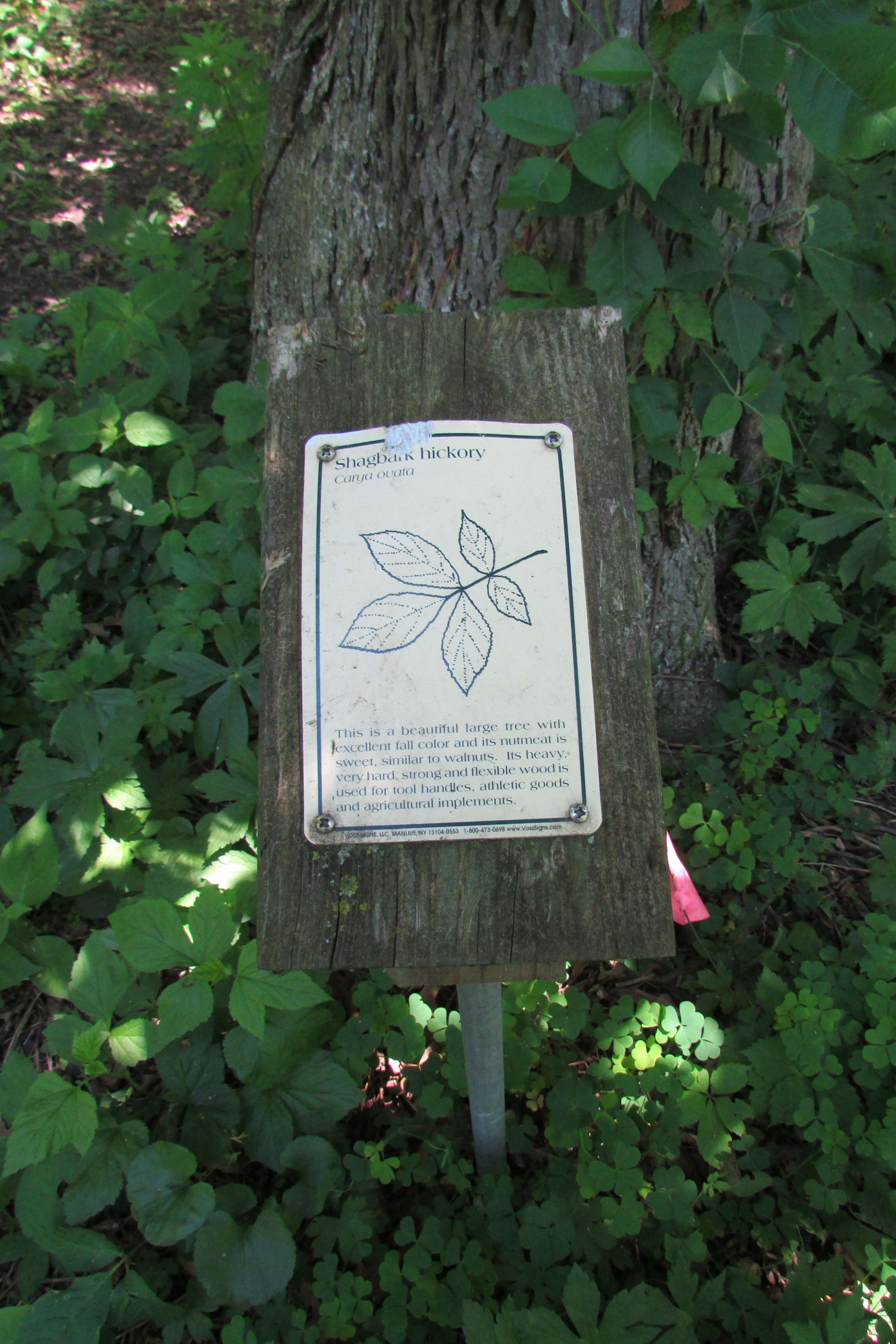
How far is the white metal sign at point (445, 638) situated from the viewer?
1021 millimetres

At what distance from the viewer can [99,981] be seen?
5.02 ft

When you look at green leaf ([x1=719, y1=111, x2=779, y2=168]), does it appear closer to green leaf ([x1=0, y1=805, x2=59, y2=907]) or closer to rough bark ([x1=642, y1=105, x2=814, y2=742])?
rough bark ([x1=642, y1=105, x2=814, y2=742])

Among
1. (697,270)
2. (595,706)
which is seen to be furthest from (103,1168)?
(697,270)

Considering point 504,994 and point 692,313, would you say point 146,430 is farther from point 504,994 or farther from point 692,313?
point 504,994

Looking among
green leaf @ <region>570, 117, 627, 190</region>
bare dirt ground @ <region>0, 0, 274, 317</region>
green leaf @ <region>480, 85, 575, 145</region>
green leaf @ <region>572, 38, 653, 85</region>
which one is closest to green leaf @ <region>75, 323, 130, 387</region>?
bare dirt ground @ <region>0, 0, 274, 317</region>

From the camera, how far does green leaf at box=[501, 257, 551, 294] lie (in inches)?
66.1

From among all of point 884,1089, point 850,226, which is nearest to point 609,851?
point 884,1089

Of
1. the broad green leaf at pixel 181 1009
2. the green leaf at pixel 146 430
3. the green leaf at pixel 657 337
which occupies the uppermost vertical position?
the green leaf at pixel 146 430

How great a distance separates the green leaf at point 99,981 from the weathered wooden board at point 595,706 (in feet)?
2.45

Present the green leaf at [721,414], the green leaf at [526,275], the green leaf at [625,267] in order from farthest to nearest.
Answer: the green leaf at [721,414], the green leaf at [526,275], the green leaf at [625,267]

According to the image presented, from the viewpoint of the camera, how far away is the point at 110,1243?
155cm

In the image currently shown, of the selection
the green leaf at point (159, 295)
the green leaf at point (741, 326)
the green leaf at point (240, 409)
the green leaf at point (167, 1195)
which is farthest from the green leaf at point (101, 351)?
the green leaf at point (167, 1195)

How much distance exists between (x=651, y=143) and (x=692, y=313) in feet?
1.68

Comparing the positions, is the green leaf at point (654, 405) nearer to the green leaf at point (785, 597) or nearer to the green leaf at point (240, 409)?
the green leaf at point (785, 597)
